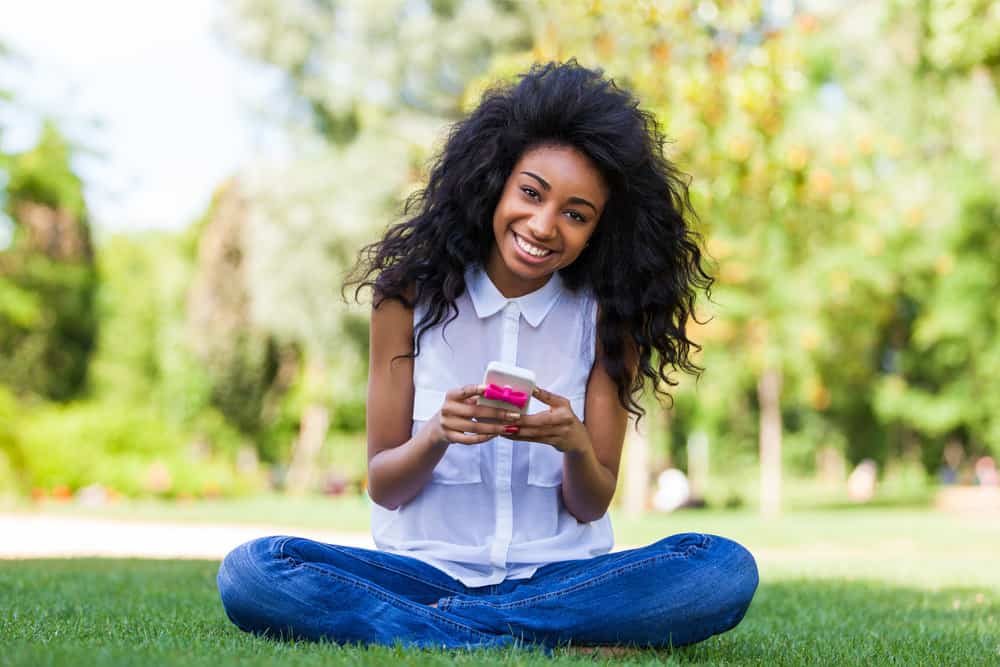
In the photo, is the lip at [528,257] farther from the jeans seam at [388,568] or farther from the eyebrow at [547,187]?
the jeans seam at [388,568]

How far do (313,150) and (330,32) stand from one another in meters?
2.37

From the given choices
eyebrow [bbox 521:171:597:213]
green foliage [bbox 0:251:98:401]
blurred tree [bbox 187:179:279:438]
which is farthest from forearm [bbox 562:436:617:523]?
blurred tree [bbox 187:179:279:438]

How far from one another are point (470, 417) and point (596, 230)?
3.37ft

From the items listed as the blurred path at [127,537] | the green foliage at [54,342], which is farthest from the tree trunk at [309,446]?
the blurred path at [127,537]

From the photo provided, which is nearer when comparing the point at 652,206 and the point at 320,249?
the point at 652,206

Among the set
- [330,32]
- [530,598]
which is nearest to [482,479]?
[530,598]

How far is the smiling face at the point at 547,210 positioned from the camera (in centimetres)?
383

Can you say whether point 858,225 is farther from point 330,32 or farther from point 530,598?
point 530,598

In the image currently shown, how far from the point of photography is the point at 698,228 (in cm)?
720

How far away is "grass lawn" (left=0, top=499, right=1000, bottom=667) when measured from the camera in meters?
3.15

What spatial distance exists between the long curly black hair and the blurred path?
175 inches

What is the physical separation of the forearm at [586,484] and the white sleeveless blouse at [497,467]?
6 centimetres

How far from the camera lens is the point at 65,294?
36.7 metres

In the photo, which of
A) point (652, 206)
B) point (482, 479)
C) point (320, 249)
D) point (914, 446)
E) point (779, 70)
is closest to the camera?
point (482, 479)
